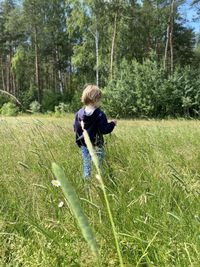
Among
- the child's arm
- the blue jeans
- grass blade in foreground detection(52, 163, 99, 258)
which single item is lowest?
the blue jeans

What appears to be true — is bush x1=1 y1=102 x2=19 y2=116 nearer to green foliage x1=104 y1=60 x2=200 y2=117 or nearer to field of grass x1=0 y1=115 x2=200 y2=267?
green foliage x1=104 y1=60 x2=200 y2=117

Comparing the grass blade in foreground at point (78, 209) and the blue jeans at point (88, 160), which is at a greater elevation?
the grass blade in foreground at point (78, 209)

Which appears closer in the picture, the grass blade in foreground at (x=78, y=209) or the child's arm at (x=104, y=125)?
the grass blade in foreground at (x=78, y=209)

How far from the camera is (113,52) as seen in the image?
40719 millimetres

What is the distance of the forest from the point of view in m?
33.5

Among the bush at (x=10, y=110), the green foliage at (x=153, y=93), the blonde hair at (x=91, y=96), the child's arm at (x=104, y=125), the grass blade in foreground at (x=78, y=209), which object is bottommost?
the bush at (x=10, y=110)

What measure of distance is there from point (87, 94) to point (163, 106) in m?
29.2

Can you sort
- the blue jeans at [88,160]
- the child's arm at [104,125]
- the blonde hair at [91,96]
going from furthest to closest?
the blonde hair at [91,96] < the child's arm at [104,125] < the blue jeans at [88,160]

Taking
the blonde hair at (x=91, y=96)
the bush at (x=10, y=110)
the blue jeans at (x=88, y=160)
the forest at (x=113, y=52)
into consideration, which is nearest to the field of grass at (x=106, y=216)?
the blue jeans at (x=88, y=160)

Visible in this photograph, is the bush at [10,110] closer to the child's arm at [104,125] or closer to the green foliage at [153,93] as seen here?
the green foliage at [153,93]

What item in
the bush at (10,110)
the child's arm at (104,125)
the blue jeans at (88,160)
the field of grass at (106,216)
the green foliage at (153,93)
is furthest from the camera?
the bush at (10,110)

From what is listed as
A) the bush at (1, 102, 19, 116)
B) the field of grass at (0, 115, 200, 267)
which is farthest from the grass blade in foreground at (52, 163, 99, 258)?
the bush at (1, 102, 19, 116)

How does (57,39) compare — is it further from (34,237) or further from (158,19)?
(34,237)

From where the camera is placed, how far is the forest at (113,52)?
33.5m
